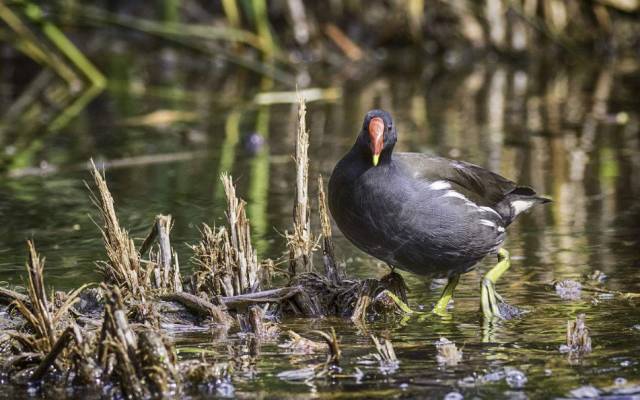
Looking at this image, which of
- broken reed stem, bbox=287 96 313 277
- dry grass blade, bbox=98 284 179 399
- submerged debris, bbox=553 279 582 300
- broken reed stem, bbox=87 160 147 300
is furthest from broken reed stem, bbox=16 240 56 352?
submerged debris, bbox=553 279 582 300

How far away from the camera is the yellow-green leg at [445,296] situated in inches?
207

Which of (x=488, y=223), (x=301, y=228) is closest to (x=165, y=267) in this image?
(x=301, y=228)

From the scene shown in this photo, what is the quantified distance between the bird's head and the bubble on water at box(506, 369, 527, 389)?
1162 millimetres

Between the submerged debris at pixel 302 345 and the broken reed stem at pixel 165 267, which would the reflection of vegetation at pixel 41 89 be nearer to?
the broken reed stem at pixel 165 267

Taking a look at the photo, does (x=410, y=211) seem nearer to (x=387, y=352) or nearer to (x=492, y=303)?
(x=492, y=303)

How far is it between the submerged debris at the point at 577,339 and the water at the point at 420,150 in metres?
0.05

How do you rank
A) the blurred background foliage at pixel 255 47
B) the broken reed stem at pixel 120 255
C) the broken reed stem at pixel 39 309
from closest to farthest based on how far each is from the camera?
1. the broken reed stem at pixel 39 309
2. the broken reed stem at pixel 120 255
3. the blurred background foliage at pixel 255 47

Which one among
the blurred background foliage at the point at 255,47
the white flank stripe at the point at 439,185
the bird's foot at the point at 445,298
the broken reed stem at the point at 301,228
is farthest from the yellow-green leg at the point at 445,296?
the blurred background foliage at the point at 255,47

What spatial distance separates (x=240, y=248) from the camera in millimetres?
5273

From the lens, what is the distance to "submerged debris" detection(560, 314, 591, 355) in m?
4.41

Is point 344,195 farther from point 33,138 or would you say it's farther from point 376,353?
point 33,138

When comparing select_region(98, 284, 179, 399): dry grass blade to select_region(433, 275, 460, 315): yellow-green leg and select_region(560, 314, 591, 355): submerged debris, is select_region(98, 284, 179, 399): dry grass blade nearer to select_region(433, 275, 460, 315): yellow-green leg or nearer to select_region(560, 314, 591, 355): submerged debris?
select_region(560, 314, 591, 355): submerged debris

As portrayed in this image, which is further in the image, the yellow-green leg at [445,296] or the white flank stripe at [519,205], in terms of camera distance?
the white flank stripe at [519,205]

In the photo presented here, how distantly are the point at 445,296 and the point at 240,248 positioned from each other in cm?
94
